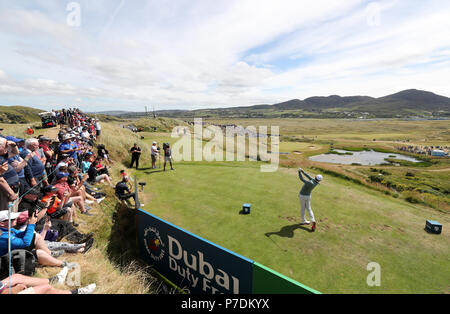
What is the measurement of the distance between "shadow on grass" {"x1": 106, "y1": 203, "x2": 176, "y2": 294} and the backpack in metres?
2.16

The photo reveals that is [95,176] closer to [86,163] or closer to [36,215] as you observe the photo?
[86,163]

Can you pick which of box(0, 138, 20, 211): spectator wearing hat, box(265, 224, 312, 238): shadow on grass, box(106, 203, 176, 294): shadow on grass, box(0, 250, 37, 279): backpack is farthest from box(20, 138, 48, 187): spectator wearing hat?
box(265, 224, 312, 238): shadow on grass

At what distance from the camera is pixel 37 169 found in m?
7.52

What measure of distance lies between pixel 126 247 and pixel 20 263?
3.82 m

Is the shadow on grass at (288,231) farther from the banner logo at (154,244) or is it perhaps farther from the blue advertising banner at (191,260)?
the banner logo at (154,244)

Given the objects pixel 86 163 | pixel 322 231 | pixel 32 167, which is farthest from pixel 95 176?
pixel 322 231

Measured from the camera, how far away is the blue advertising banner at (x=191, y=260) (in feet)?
15.5

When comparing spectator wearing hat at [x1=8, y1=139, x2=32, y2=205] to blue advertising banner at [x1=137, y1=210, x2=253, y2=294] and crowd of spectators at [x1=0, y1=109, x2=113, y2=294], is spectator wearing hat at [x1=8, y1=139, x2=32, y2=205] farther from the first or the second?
blue advertising banner at [x1=137, y1=210, x2=253, y2=294]

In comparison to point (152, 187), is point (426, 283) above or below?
below

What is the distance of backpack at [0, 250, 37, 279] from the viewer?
Result: 3.92 metres

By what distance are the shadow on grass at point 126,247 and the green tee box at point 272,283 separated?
10.0ft
